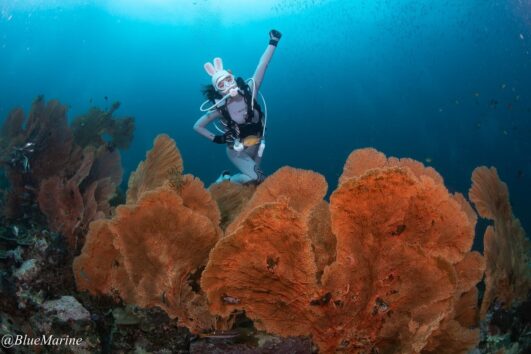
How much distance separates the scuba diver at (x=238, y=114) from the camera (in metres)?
6.19

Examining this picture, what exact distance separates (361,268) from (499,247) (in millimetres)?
1870

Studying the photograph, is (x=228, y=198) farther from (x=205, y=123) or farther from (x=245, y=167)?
(x=205, y=123)

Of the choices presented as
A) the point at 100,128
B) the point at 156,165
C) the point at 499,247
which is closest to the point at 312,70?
the point at 100,128

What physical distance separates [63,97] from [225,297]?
3831 inches

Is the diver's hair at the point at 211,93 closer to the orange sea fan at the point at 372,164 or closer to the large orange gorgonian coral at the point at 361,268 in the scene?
the orange sea fan at the point at 372,164

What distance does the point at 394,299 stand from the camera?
2162mm

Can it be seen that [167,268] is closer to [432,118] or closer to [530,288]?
[530,288]

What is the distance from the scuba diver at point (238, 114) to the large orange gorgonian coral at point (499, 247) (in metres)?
3.68

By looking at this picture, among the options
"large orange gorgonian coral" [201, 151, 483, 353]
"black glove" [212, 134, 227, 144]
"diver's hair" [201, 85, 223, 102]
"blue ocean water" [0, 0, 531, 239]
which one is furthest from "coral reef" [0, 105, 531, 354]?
"blue ocean water" [0, 0, 531, 239]

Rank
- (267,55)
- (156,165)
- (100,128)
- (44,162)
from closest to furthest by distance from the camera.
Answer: (156,165), (267,55), (44,162), (100,128)

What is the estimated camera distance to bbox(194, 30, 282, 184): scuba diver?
20.3 ft

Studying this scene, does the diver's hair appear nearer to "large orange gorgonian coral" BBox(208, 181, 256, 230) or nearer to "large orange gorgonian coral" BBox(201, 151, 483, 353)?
"large orange gorgonian coral" BBox(208, 181, 256, 230)

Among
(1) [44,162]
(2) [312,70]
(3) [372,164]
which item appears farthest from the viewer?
(2) [312,70]

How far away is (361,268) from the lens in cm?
210
